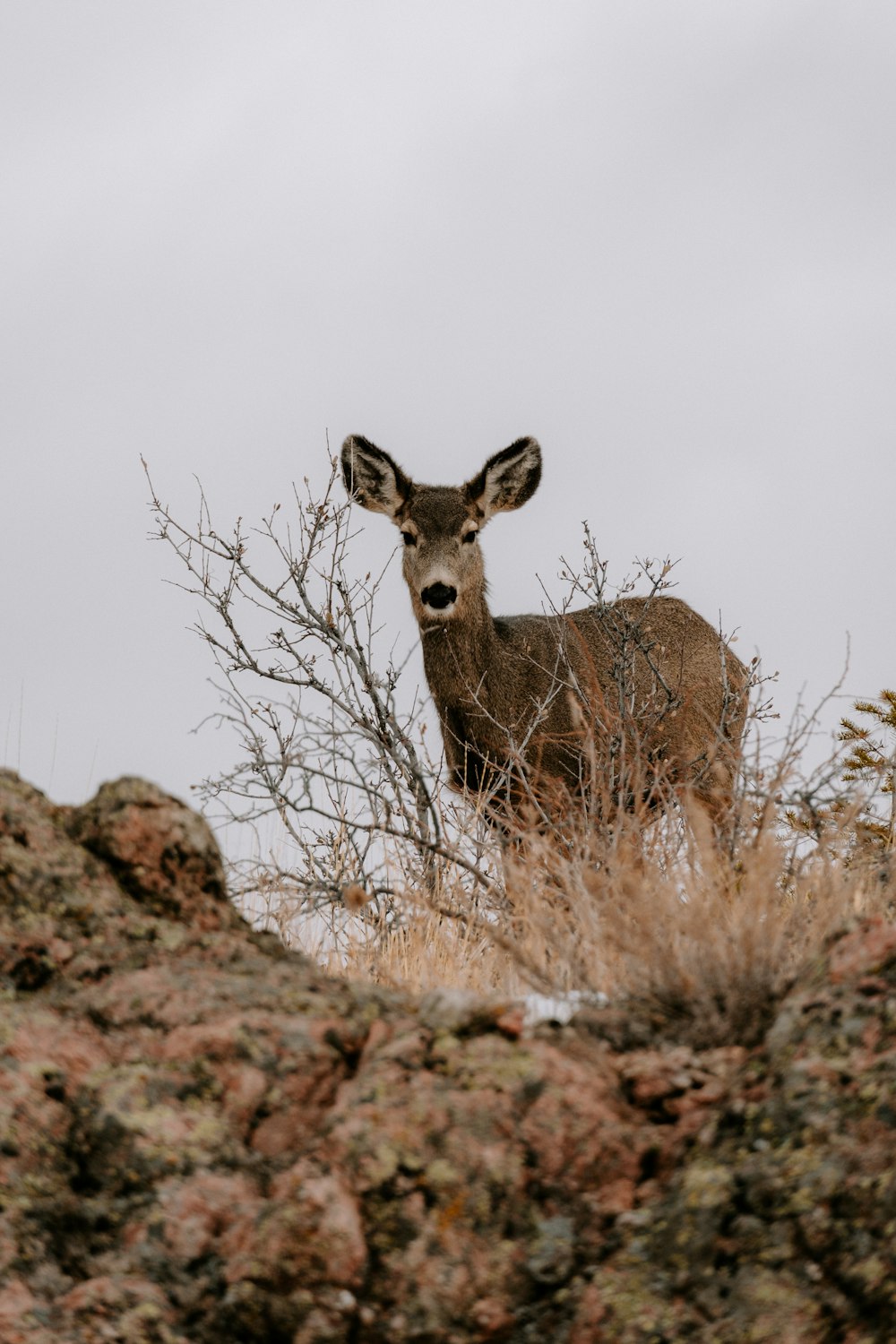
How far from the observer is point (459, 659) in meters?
10.1

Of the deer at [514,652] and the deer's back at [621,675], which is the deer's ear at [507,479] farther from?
the deer's back at [621,675]

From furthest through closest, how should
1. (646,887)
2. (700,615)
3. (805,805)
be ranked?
(700,615) → (805,805) → (646,887)

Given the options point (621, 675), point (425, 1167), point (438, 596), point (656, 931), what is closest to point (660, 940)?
point (656, 931)

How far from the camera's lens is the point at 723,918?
414 cm

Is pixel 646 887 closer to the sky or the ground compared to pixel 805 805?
closer to the ground

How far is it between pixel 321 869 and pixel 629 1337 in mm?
6117

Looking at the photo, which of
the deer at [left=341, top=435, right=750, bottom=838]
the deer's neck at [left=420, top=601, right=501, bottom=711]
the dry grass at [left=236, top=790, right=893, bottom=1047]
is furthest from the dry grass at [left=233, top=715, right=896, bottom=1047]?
the deer's neck at [left=420, top=601, right=501, bottom=711]

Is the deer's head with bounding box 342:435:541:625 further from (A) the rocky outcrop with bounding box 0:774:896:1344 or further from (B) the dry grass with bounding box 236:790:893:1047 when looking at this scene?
(A) the rocky outcrop with bounding box 0:774:896:1344

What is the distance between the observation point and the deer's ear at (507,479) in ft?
35.7

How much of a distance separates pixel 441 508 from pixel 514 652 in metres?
1.14

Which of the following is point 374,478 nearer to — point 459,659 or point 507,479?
point 507,479

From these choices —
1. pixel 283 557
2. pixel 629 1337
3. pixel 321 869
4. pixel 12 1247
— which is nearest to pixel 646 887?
pixel 629 1337

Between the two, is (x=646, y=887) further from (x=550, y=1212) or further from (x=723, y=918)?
(x=550, y=1212)

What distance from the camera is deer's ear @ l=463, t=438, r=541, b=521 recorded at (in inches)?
428
